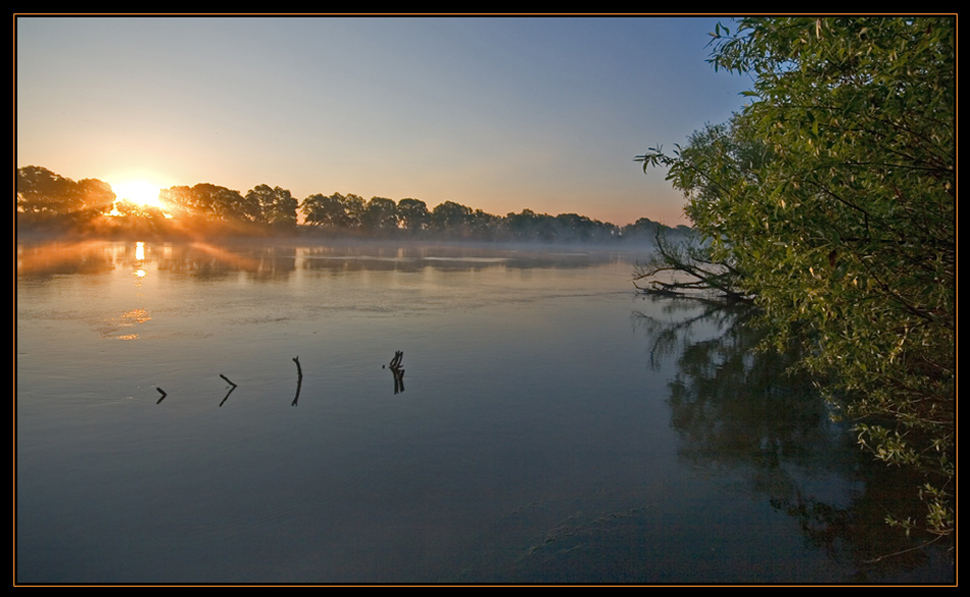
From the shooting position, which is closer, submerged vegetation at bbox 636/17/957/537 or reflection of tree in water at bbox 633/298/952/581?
submerged vegetation at bbox 636/17/957/537

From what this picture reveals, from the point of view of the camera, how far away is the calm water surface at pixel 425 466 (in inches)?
305

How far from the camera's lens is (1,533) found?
7016 mm

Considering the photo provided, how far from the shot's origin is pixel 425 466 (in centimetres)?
1073

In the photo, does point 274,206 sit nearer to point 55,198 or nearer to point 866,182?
point 55,198

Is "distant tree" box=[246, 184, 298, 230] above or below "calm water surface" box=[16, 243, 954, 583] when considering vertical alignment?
above

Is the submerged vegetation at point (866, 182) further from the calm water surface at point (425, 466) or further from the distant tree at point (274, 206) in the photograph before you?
the distant tree at point (274, 206)

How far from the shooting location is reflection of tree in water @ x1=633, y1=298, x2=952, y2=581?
8.18 meters

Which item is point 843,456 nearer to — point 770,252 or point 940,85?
point 770,252

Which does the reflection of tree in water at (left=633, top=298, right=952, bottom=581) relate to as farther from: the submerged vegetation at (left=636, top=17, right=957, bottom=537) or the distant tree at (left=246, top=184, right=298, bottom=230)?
the distant tree at (left=246, top=184, right=298, bottom=230)

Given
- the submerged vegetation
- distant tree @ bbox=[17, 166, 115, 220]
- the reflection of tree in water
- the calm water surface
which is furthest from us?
distant tree @ bbox=[17, 166, 115, 220]

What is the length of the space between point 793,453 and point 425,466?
7.17 m

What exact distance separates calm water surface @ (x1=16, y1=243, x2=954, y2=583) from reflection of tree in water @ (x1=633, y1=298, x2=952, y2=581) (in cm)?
6

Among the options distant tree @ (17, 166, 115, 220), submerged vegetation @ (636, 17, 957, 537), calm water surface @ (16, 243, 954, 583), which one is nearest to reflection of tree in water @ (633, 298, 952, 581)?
calm water surface @ (16, 243, 954, 583)

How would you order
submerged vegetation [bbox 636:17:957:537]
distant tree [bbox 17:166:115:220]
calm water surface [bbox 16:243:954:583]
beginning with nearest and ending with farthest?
submerged vegetation [bbox 636:17:957:537] → calm water surface [bbox 16:243:954:583] → distant tree [bbox 17:166:115:220]
